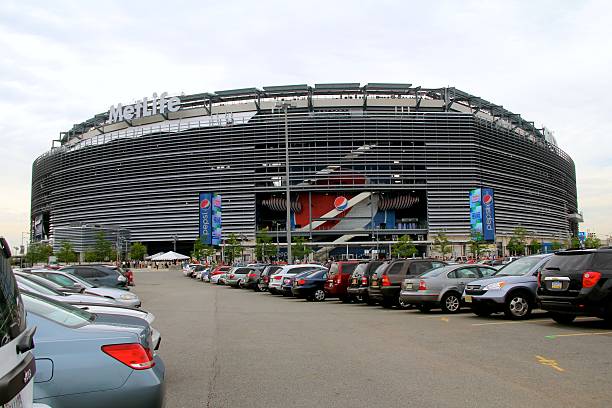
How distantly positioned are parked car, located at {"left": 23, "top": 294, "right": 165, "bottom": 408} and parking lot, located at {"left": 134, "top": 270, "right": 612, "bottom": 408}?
88.6 inches

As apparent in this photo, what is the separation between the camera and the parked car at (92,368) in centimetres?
427

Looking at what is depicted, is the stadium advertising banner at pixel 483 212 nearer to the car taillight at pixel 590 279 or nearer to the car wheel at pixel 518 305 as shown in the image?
the car wheel at pixel 518 305

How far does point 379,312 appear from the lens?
18.1m

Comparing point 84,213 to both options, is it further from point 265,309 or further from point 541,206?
point 265,309

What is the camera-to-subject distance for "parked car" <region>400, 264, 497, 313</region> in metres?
16.6

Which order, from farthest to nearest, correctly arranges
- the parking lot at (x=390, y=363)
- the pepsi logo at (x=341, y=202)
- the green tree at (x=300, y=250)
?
the pepsi logo at (x=341, y=202) < the green tree at (x=300, y=250) < the parking lot at (x=390, y=363)

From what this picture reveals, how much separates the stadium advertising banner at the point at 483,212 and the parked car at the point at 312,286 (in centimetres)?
3923

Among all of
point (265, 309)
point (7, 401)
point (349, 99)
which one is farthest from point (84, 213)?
point (7, 401)

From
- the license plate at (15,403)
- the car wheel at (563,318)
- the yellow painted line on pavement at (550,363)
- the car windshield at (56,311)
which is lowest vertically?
the yellow painted line on pavement at (550,363)

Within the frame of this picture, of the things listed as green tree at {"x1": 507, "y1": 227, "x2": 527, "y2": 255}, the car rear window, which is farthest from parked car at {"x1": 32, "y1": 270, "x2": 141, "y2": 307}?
green tree at {"x1": 507, "y1": 227, "x2": 527, "y2": 255}

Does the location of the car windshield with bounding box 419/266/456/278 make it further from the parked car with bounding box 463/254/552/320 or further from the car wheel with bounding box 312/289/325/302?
the car wheel with bounding box 312/289/325/302

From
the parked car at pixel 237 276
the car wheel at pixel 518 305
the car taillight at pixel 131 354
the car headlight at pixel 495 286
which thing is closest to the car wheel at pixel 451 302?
the car headlight at pixel 495 286

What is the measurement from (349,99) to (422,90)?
1220cm

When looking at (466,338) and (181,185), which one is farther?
(181,185)
